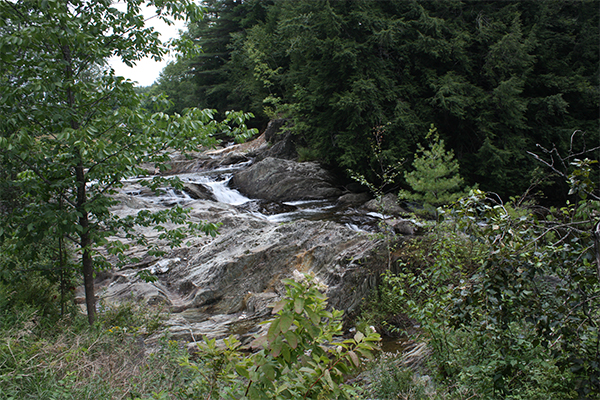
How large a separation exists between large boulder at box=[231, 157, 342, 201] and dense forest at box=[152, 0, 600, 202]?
4.20ft

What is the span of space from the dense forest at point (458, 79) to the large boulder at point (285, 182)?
4.20 ft

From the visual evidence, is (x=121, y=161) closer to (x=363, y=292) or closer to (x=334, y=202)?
(x=363, y=292)

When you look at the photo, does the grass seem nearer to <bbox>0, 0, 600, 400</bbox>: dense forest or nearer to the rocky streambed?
<bbox>0, 0, 600, 400</bbox>: dense forest

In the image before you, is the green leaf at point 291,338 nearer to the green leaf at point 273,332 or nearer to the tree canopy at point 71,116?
the green leaf at point 273,332

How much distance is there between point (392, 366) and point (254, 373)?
7.49 ft

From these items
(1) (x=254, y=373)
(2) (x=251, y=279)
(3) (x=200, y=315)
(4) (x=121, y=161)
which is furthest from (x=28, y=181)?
(2) (x=251, y=279)

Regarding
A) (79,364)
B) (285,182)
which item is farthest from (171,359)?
(285,182)

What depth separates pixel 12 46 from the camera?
10.4ft

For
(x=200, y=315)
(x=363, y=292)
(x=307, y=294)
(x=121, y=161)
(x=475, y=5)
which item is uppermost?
(x=475, y=5)

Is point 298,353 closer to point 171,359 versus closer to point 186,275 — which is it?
point 171,359

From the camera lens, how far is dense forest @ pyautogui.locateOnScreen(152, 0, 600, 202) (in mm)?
14414

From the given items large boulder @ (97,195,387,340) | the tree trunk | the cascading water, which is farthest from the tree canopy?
the cascading water

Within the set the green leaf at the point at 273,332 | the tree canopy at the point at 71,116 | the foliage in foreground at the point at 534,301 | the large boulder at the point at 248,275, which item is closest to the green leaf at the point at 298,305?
the green leaf at the point at 273,332

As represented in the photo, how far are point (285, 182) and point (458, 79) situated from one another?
8219mm
